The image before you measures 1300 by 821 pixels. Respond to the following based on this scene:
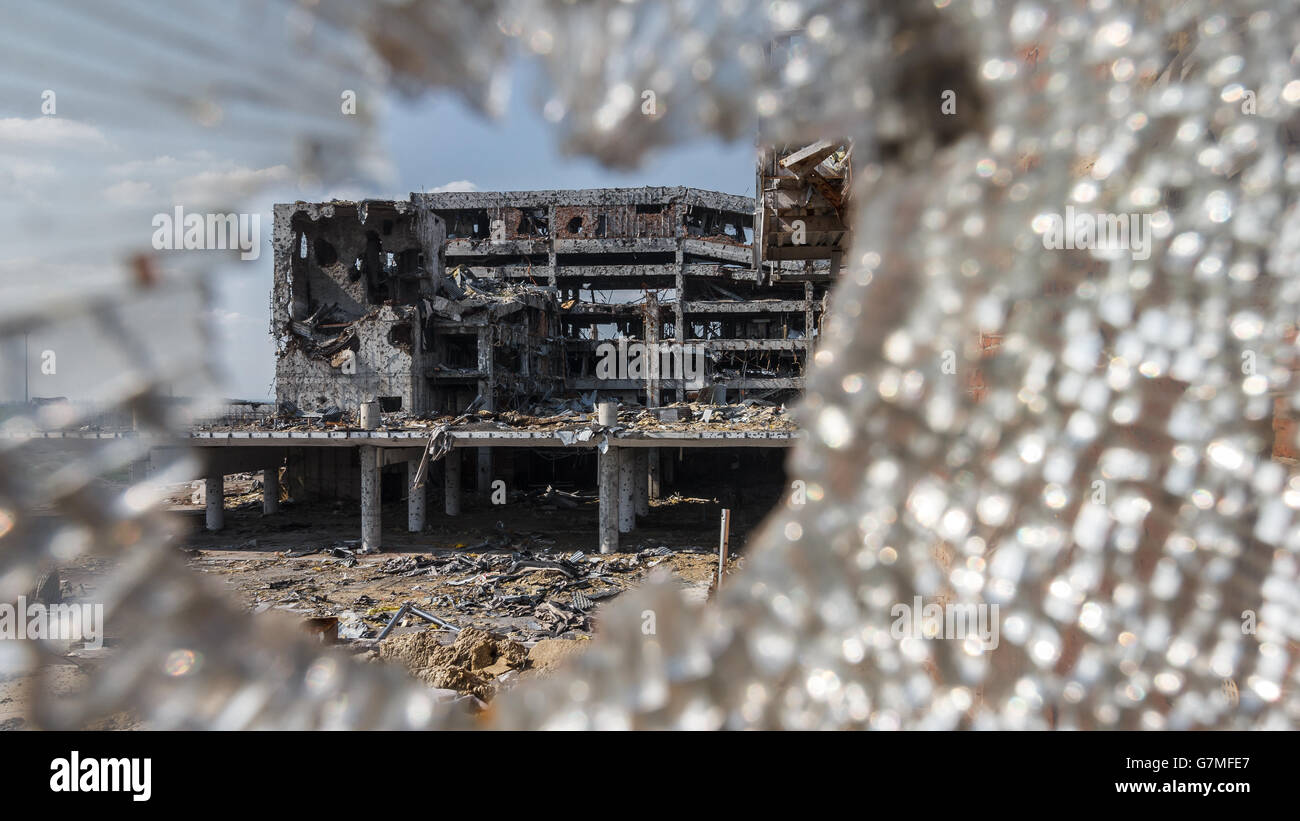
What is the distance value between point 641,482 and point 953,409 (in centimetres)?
2458

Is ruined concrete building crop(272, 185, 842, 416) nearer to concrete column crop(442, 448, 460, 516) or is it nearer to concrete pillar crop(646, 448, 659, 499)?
concrete column crop(442, 448, 460, 516)

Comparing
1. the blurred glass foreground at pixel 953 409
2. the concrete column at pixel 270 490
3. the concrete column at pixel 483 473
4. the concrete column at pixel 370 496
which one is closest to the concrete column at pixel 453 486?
the concrete column at pixel 483 473

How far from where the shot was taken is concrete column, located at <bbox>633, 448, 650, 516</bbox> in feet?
77.2

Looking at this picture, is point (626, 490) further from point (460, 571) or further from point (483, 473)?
point (483, 473)

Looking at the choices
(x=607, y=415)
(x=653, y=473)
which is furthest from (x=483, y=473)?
(x=607, y=415)

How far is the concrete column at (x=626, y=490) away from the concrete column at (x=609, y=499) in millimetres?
267

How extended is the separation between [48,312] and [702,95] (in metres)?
1.03

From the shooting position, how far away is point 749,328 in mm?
35375

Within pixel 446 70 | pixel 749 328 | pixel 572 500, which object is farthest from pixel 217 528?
pixel 446 70

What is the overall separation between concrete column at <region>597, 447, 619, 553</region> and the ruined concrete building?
7960 millimetres

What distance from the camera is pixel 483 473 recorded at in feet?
94.1

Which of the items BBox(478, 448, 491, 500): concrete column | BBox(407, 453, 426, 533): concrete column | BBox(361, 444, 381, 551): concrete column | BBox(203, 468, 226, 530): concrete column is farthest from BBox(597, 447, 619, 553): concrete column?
BBox(203, 468, 226, 530): concrete column

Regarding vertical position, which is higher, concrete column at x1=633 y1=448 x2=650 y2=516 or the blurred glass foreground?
the blurred glass foreground

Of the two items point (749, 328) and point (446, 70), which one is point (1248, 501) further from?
point (749, 328)
